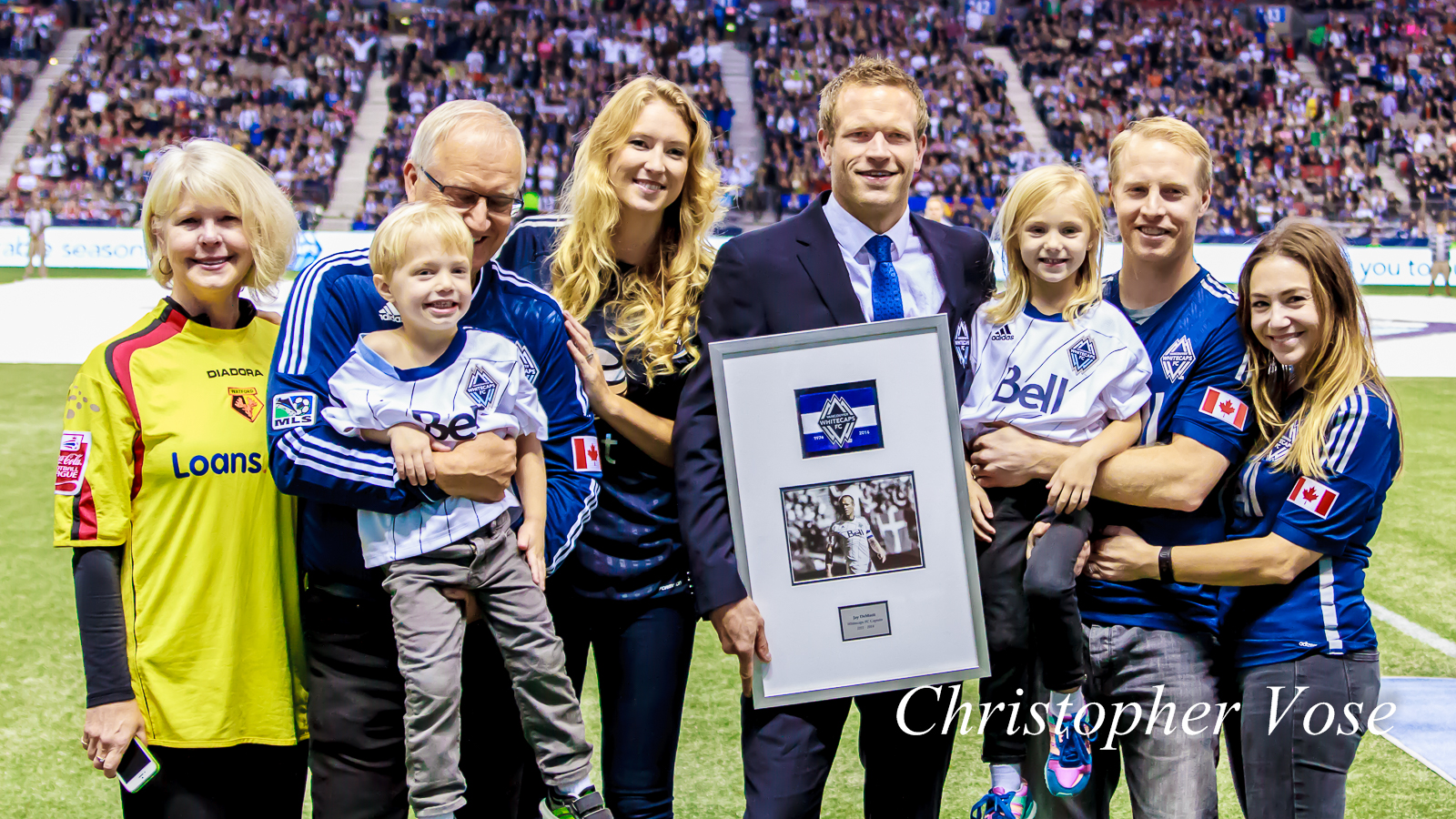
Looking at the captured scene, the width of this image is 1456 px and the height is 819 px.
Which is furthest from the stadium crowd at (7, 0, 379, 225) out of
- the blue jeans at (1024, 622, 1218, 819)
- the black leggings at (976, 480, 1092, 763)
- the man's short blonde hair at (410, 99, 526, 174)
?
the blue jeans at (1024, 622, 1218, 819)

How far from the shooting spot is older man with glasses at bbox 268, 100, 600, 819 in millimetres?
2412

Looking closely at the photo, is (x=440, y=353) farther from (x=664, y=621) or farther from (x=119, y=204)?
(x=119, y=204)

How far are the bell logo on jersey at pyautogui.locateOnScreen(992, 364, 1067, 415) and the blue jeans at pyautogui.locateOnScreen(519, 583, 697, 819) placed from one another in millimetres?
960

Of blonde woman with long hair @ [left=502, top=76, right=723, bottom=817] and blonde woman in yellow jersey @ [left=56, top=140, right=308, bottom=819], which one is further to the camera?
blonde woman with long hair @ [left=502, top=76, right=723, bottom=817]

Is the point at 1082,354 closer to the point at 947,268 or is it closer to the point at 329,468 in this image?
the point at 947,268

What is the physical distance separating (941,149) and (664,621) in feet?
83.9

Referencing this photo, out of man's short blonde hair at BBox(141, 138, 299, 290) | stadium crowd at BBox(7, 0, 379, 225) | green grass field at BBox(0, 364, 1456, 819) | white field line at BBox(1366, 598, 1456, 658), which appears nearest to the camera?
man's short blonde hair at BBox(141, 138, 299, 290)

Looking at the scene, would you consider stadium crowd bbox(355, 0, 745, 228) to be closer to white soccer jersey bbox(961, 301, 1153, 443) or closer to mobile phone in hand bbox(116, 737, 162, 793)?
white soccer jersey bbox(961, 301, 1153, 443)

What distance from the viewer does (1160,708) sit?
2764 mm

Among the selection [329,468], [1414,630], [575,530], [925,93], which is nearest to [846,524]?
[575,530]

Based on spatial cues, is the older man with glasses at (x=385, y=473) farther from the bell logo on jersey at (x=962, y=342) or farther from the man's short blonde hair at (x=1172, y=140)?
the man's short blonde hair at (x=1172, y=140)

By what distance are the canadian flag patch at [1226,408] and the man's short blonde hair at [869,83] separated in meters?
0.94

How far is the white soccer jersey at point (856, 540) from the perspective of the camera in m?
2.65

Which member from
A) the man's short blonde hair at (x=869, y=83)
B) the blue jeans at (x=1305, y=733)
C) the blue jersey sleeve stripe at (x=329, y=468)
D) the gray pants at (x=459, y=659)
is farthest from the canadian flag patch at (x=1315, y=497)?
the blue jersey sleeve stripe at (x=329, y=468)
